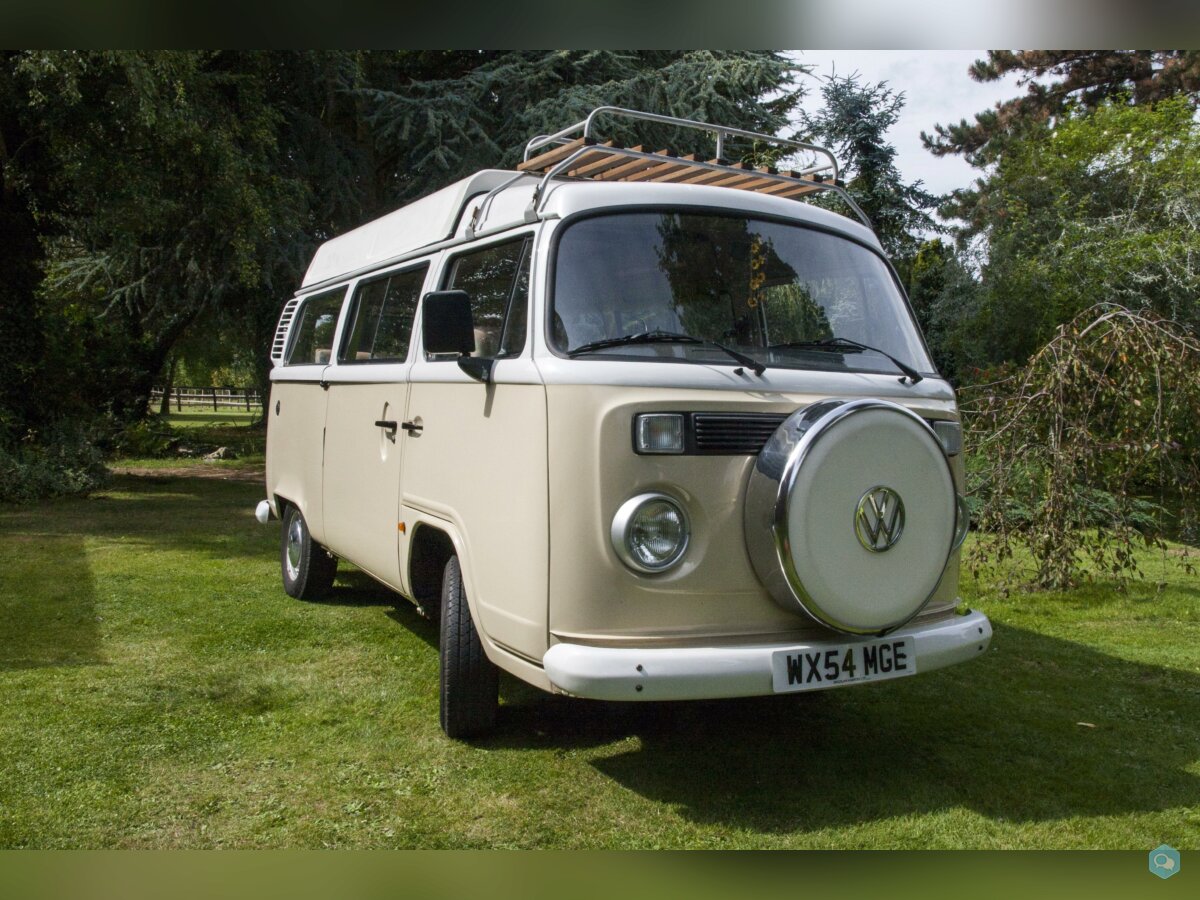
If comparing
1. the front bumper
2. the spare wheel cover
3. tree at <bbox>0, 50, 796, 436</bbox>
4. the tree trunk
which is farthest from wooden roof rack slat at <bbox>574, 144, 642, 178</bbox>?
the tree trunk

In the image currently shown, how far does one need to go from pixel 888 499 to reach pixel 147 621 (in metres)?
Result: 5.33

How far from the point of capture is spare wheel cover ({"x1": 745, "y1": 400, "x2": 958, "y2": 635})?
381 cm

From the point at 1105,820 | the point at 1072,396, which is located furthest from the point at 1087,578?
the point at 1105,820

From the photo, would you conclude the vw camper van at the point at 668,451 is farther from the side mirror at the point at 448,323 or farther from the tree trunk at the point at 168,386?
the tree trunk at the point at 168,386

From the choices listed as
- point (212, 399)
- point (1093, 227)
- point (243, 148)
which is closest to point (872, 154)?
point (1093, 227)

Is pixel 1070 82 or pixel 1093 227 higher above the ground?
pixel 1070 82

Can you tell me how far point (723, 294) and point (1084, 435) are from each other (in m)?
4.48

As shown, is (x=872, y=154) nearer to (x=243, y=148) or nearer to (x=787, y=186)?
(x=243, y=148)

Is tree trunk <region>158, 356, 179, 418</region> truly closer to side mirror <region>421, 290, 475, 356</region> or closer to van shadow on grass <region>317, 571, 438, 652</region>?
van shadow on grass <region>317, 571, 438, 652</region>

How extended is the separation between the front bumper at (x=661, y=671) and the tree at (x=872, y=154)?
17026 millimetres

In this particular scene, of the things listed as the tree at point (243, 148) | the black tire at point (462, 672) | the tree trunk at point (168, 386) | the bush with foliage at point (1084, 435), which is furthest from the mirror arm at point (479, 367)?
the tree trunk at point (168, 386)

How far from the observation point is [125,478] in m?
16.9

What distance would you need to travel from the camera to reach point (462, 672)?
4.69m

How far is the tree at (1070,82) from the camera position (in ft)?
67.8
